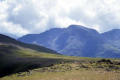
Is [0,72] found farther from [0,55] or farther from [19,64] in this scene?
[0,55]

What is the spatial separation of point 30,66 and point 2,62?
46094 millimetres

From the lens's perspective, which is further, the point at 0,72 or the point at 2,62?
the point at 2,62

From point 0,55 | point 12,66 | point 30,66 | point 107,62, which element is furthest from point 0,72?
point 107,62

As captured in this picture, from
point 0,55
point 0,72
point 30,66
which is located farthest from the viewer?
point 0,55

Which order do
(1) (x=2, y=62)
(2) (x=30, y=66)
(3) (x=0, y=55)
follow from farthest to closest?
(3) (x=0, y=55) → (1) (x=2, y=62) → (2) (x=30, y=66)

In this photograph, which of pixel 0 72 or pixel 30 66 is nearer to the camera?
pixel 30 66

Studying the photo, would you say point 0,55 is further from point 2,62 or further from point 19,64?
point 19,64

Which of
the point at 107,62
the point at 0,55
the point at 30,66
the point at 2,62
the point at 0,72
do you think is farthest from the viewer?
the point at 0,55

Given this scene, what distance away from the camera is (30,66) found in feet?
408

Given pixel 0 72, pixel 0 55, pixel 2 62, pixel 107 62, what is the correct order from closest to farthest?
pixel 107 62
pixel 0 72
pixel 2 62
pixel 0 55

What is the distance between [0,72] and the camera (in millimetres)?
135875

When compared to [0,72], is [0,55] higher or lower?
higher

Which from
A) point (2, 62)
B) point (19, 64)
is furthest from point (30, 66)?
point (2, 62)

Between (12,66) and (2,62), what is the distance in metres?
24.3
